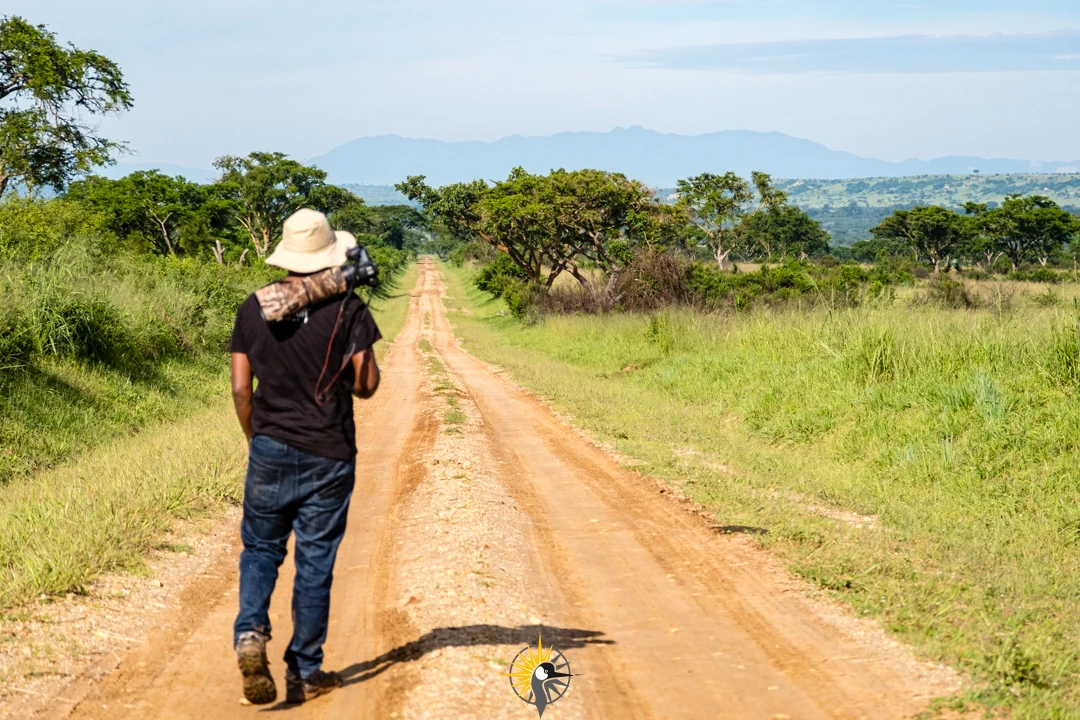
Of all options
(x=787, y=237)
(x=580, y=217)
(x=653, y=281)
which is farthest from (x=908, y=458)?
(x=787, y=237)

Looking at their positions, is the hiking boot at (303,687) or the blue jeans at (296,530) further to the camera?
the hiking boot at (303,687)

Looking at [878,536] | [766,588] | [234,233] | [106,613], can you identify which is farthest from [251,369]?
[234,233]

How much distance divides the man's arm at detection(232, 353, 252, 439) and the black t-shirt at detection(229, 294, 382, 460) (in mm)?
41

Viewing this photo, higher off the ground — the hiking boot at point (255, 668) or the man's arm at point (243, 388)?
the man's arm at point (243, 388)

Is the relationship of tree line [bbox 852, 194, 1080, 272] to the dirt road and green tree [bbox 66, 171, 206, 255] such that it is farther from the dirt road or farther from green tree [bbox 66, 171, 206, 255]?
the dirt road

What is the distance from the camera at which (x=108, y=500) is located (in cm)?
738

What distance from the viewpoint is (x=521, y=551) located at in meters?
6.81

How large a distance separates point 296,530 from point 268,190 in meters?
59.0

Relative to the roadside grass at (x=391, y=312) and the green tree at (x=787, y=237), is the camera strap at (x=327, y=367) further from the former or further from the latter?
the green tree at (x=787, y=237)

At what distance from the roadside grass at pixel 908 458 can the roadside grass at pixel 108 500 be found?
13.7 feet

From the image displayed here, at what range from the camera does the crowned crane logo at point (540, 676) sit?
4.35m

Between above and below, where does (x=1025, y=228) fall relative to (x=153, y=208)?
below

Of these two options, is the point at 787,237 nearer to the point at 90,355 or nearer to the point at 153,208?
the point at 153,208

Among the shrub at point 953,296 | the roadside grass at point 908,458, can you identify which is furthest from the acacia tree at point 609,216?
the roadside grass at point 908,458
